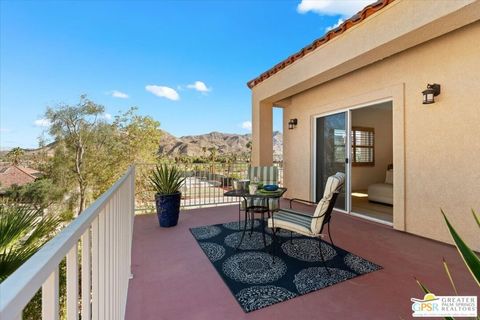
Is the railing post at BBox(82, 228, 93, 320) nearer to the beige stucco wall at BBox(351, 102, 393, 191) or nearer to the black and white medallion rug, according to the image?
the black and white medallion rug

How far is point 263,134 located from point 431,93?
3.50 metres

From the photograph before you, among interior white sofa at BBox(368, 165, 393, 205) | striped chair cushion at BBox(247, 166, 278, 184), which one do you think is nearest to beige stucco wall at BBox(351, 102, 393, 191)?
interior white sofa at BBox(368, 165, 393, 205)

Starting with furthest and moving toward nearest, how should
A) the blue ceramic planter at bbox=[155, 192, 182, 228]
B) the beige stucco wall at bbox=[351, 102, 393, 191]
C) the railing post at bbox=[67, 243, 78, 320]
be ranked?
1. the beige stucco wall at bbox=[351, 102, 393, 191]
2. the blue ceramic planter at bbox=[155, 192, 182, 228]
3. the railing post at bbox=[67, 243, 78, 320]

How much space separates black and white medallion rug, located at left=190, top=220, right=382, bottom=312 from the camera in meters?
2.12

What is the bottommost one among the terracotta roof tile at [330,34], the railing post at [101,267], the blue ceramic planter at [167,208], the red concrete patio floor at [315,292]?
the red concrete patio floor at [315,292]

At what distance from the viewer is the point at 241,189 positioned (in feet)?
11.3

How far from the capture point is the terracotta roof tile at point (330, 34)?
3.15 m

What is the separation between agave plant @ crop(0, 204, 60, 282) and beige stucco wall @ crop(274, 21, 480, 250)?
4636 millimetres

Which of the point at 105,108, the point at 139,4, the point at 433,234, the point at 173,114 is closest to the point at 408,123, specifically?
the point at 433,234

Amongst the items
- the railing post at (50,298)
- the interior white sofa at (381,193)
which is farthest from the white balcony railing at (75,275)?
the interior white sofa at (381,193)

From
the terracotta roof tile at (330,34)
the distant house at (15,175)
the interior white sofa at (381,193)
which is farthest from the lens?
the distant house at (15,175)

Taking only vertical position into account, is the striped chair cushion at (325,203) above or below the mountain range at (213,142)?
below

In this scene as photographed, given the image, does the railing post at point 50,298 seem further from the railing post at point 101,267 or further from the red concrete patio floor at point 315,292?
the red concrete patio floor at point 315,292

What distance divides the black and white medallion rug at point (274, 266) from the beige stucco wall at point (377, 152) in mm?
3850
